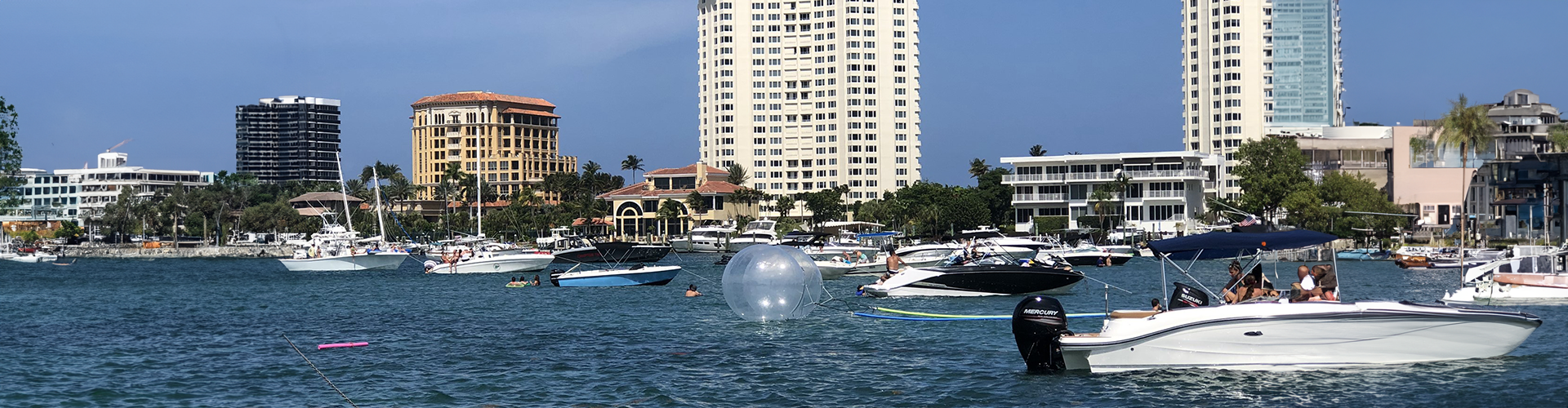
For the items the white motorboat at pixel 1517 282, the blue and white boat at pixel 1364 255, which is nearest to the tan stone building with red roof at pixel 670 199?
the blue and white boat at pixel 1364 255

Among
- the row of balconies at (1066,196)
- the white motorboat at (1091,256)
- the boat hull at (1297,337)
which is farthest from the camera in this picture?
the row of balconies at (1066,196)

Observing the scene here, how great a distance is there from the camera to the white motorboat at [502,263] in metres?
72.5

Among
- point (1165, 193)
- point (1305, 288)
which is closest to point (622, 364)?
point (1305, 288)

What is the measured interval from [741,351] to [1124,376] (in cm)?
853

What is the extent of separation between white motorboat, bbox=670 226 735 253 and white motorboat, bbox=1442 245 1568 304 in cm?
10118

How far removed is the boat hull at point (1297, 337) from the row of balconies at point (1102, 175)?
101m

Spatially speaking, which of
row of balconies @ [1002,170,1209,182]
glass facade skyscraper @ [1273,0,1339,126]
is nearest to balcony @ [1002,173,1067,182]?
row of balconies @ [1002,170,1209,182]

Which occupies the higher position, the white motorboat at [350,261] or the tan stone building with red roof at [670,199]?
the tan stone building with red roof at [670,199]

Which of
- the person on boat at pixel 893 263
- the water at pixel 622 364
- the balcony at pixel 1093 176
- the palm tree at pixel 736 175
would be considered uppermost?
Answer: the palm tree at pixel 736 175

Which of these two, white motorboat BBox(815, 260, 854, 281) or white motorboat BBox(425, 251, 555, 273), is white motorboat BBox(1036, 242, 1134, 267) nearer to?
white motorboat BBox(815, 260, 854, 281)

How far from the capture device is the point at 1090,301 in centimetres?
4116

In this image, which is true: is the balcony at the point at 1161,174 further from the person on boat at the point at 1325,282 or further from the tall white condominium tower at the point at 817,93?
the person on boat at the point at 1325,282

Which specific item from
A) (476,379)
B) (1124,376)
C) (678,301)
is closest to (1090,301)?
(678,301)

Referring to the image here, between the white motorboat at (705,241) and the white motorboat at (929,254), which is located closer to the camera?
the white motorboat at (929,254)
